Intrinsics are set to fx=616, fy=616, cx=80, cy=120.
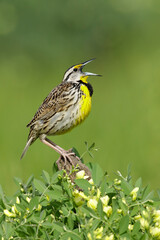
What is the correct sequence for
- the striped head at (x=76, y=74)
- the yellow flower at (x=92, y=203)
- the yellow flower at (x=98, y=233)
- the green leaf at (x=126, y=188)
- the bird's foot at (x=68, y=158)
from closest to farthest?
the yellow flower at (x=98, y=233)
the yellow flower at (x=92, y=203)
the green leaf at (x=126, y=188)
the bird's foot at (x=68, y=158)
the striped head at (x=76, y=74)

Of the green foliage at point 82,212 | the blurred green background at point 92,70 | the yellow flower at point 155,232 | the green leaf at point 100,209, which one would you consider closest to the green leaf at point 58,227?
the green foliage at point 82,212

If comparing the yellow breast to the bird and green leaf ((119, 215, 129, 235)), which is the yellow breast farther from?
green leaf ((119, 215, 129, 235))

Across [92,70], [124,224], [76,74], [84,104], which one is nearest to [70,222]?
[124,224]

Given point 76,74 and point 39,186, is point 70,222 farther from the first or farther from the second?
point 76,74

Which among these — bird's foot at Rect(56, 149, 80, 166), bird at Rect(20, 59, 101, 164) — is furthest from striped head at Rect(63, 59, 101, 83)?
bird's foot at Rect(56, 149, 80, 166)

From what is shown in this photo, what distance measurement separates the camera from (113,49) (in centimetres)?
728

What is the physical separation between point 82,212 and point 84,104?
1.61 metres

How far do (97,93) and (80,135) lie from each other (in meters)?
1.19

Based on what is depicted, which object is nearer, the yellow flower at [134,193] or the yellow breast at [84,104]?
the yellow flower at [134,193]

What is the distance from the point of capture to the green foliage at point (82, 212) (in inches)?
59.4

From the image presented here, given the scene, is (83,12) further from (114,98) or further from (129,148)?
(129,148)

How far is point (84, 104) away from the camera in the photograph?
3.11 meters

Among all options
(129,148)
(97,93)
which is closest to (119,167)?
(129,148)

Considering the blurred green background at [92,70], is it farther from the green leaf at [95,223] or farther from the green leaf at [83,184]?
the green leaf at [95,223]
